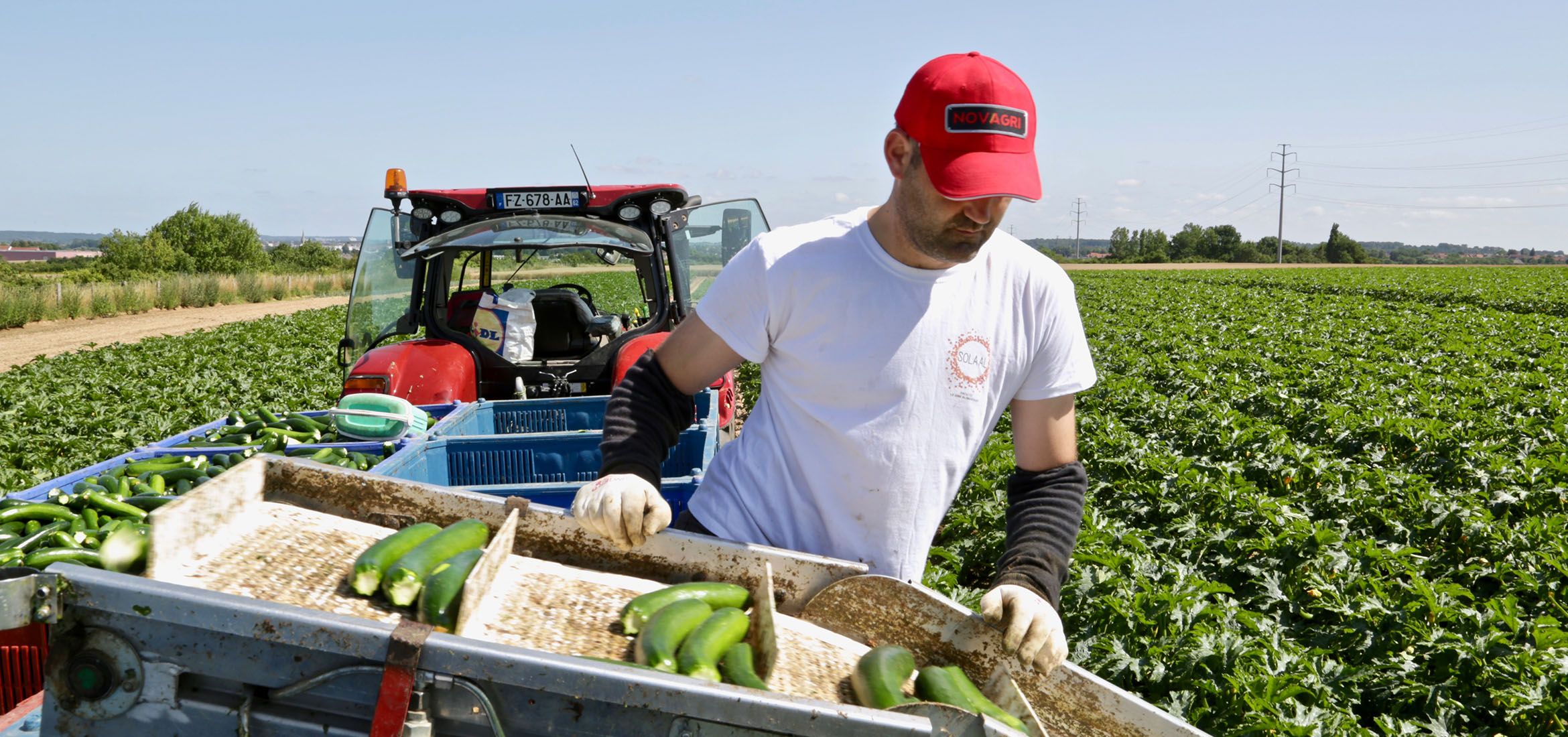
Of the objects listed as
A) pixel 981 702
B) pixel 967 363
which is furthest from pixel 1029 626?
pixel 967 363

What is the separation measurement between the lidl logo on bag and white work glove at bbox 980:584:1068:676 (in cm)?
511

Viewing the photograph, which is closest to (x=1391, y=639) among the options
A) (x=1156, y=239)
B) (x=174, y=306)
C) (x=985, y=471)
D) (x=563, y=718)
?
(x=985, y=471)

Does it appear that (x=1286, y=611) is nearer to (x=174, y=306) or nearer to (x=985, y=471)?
(x=985, y=471)

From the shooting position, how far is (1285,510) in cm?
662

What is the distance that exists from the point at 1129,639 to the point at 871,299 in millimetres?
2910

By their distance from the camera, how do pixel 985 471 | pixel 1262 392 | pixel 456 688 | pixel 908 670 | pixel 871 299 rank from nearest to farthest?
pixel 456 688 < pixel 908 670 < pixel 871 299 < pixel 985 471 < pixel 1262 392

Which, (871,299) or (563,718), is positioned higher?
(871,299)

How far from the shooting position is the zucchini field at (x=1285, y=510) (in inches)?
173

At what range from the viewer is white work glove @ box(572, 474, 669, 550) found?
229cm

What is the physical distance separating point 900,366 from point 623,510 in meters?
0.73

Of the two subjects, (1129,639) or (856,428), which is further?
(1129,639)

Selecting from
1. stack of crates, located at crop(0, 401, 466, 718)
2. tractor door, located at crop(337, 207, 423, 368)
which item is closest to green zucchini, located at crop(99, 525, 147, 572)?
stack of crates, located at crop(0, 401, 466, 718)

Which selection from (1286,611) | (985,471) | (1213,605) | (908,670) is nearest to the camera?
(908,670)

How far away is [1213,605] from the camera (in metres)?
4.98
